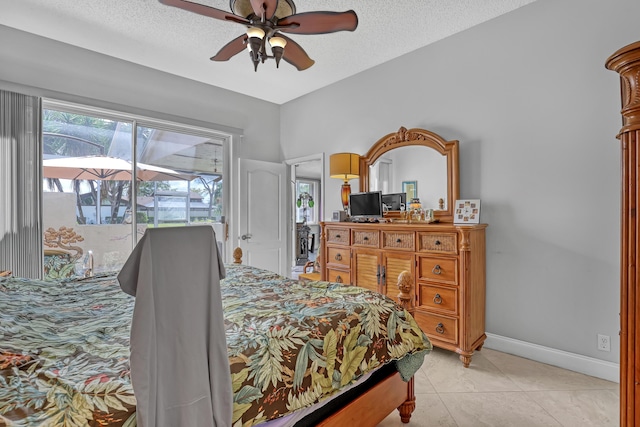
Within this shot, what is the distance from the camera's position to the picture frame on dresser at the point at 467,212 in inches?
108

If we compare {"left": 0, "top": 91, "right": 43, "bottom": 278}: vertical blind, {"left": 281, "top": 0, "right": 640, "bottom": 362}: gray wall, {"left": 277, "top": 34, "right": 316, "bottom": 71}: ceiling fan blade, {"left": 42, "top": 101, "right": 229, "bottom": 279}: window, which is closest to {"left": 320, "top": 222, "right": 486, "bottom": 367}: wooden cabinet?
{"left": 281, "top": 0, "right": 640, "bottom": 362}: gray wall

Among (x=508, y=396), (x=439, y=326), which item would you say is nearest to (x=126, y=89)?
Answer: (x=439, y=326)

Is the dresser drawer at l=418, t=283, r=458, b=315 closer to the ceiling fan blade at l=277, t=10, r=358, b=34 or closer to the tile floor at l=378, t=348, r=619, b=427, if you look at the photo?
the tile floor at l=378, t=348, r=619, b=427

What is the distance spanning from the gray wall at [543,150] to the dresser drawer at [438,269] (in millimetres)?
502

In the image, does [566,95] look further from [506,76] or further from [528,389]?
[528,389]

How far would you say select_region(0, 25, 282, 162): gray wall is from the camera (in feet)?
9.66

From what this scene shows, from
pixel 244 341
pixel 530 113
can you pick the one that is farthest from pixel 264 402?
pixel 530 113

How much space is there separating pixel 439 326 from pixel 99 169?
3.80 meters

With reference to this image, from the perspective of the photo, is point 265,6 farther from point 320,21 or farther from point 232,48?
point 232,48

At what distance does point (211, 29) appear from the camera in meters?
2.92

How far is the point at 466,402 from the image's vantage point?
2002mm

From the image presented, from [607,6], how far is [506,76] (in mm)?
711

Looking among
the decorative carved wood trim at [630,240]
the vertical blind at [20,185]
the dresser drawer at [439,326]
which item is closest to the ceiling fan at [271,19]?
the decorative carved wood trim at [630,240]

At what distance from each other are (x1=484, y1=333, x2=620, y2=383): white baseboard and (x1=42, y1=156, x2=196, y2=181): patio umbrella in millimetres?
3959
